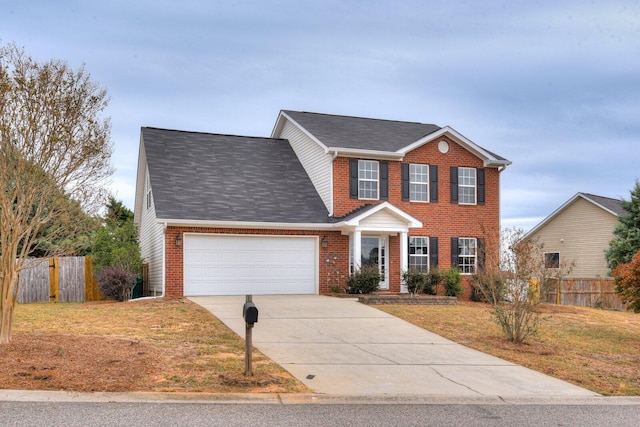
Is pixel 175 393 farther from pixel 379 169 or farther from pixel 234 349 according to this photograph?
pixel 379 169

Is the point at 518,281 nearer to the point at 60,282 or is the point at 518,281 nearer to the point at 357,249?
the point at 357,249

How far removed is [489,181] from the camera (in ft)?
86.8

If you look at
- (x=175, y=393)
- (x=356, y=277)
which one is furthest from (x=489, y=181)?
(x=175, y=393)

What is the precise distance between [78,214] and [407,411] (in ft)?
23.0

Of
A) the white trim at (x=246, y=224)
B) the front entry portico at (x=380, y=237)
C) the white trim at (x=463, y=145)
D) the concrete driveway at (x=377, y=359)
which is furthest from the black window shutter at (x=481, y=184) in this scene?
the concrete driveway at (x=377, y=359)

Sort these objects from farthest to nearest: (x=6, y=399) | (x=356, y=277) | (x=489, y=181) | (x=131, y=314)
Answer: (x=489, y=181)
(x=356, y=277)
(x=131, y=314)
(x=6, y=399)

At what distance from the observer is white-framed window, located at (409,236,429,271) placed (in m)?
24.9

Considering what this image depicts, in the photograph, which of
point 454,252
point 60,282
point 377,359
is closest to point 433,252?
point 454,252

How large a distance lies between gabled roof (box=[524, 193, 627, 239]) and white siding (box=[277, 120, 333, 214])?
12.4 meters

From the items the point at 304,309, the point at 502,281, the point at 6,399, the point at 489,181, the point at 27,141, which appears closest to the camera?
the point at 6,399

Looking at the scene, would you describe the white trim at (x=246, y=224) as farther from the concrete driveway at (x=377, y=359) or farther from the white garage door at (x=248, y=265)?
the concrete driveway at (x=377, y=359)

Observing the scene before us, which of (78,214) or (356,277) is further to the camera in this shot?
(356,277)

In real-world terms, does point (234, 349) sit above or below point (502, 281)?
below

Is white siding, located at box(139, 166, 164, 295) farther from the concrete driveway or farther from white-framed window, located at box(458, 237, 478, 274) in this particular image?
white-framed window, located at box(458, 237, 478, 274)
